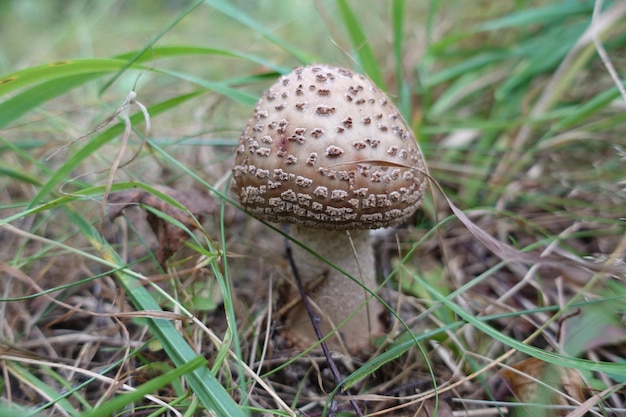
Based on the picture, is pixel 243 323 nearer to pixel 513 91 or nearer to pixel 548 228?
pixel 548 228

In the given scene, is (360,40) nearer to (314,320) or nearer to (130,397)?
(314,320)

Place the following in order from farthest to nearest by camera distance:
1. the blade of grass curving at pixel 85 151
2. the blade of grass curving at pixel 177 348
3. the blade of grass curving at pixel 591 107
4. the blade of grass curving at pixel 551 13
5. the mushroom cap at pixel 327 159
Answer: the blade of grass curving at pixel 551 13, the blade of grass curving at pixel 591 107, the blade of grass curving at pixel 85 151, the mushroom cap at pixel 327 159, the blade of grass curving at pixel 177 348

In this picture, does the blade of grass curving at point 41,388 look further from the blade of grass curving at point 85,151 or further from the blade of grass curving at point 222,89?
the blade of grass curving at point 222,89

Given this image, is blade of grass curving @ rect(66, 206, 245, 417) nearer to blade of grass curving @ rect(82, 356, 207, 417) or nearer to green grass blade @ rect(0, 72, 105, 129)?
blade of grass curving @ rect(82, 356, 207, 417)

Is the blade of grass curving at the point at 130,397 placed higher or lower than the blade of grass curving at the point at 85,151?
lower

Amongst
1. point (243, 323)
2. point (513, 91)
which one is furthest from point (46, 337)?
point (513, 91)

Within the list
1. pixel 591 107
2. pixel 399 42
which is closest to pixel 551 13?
pixel 591 107

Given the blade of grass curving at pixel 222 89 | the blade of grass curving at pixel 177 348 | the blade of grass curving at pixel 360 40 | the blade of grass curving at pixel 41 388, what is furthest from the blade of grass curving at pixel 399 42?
the blade of grass curving at pixel 41 388

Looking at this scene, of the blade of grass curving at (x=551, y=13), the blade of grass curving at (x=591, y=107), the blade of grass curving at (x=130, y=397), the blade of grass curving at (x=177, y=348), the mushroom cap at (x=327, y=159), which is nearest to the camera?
the blade of grass curving at (x=130, y=397)
